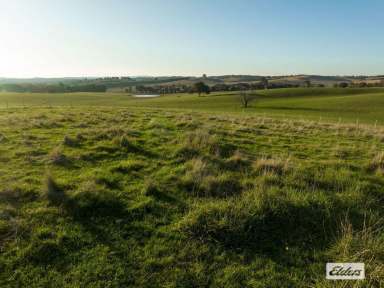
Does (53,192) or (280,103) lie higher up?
(280,103)

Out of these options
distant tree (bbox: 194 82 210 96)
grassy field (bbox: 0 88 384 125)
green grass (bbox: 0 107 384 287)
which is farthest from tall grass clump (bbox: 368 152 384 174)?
distant tree (bbox: 194 82 210 96)

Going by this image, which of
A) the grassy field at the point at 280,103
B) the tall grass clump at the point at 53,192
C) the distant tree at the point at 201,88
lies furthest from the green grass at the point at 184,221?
the distant tree at the point at 201,88

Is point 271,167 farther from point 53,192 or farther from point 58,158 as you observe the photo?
point 58,158

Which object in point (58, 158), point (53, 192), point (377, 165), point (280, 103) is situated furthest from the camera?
point (280, 103)

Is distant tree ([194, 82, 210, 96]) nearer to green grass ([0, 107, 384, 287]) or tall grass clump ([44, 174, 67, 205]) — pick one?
green grass ([0, 107, 384, 287])

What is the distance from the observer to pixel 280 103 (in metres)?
67.0

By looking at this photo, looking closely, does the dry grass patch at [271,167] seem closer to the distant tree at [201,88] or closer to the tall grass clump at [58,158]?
the tall grass clump at [58,158]

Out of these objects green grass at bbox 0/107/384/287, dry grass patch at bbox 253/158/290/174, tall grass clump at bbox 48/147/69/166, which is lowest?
green grass at bbox 0/107/384/287

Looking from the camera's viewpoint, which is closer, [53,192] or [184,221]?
[184,221]

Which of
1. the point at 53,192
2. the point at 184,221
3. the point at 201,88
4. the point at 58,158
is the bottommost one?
the point at 184,221

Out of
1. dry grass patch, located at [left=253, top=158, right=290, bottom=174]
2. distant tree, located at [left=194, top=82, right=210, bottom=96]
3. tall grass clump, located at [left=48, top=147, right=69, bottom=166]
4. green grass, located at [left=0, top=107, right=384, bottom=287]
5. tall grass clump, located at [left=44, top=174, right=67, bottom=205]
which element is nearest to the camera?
green grass, located at [left=0, top=107, right=384, bottom=287]

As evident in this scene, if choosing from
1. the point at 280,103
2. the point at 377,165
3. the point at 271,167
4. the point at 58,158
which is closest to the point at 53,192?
the point at 58,158

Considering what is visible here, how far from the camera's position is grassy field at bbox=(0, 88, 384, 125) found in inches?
1785

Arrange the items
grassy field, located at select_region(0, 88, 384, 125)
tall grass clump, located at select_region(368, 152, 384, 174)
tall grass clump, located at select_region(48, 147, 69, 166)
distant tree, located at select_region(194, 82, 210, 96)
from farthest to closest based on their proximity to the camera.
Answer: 1. distant tree, located at select_region(194, 82, 210, 96)
2. grassy field, located at select_region(0, 88, 384, 125)
3. tall grass clump, located at select_region(48, 147, 69, 166)
4. tall grass clump, located at select_region(368, 152, 384, 174)
